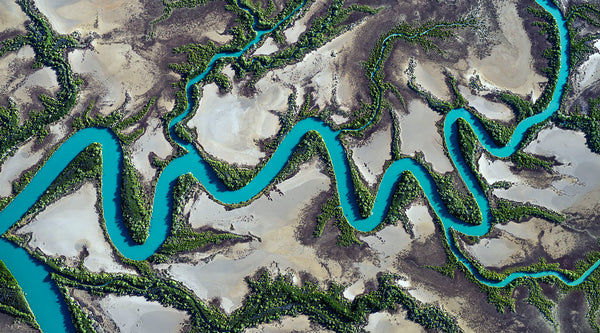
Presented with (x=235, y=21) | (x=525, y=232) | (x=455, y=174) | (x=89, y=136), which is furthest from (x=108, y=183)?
(x=525, y=232)

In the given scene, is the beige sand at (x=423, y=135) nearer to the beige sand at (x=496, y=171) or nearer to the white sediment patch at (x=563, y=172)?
the beige sand at (x=496, y=171)

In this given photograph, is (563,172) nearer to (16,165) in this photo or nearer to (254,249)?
(254,249)

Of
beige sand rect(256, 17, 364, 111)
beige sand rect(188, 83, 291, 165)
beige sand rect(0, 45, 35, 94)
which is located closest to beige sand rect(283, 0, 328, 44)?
beige sand rect(256, 17, 364, 111)

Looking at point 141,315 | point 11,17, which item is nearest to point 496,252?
point 141,315

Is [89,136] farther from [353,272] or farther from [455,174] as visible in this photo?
[455,174]

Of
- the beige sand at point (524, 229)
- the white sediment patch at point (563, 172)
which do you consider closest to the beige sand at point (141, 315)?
the beige sand at point (524, 229)
